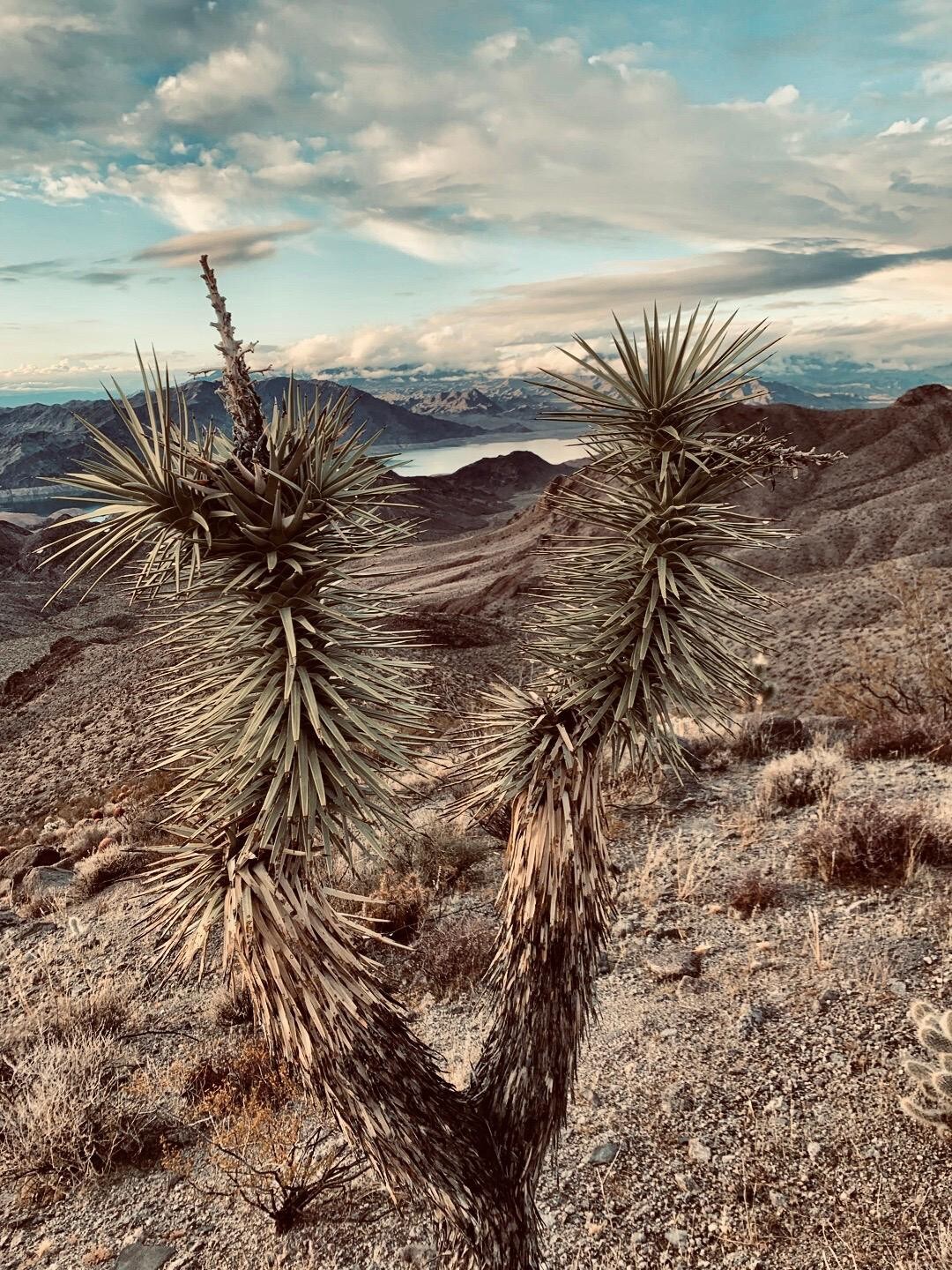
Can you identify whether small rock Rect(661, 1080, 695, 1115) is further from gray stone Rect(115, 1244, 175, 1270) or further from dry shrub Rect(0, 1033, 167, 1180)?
dry shrub Rect(0, 1033, 167, 1180)

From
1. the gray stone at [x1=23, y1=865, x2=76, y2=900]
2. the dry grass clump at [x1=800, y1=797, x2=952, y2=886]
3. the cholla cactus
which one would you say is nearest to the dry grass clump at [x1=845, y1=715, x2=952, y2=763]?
the dry grass clump at [x1=800, y1=797, x2=952, y2=886]

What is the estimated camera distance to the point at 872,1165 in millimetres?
4059

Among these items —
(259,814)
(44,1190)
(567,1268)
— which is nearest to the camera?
(259,814)

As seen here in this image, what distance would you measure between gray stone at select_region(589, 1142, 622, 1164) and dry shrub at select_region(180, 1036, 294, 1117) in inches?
87.5

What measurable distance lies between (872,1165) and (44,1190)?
5.05m

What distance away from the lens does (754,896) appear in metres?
6.56

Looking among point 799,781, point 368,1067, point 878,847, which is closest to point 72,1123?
point 368,1067

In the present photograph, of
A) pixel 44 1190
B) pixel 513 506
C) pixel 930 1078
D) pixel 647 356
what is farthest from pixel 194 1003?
pixel 513 506

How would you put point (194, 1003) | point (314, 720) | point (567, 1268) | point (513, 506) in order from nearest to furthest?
point (314, 720) → point (567, 1268) → point (194, 1003) → point (513, 506)

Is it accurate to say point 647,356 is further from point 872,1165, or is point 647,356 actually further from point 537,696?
point 872,1165

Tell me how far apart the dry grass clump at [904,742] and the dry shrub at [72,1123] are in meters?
8.53

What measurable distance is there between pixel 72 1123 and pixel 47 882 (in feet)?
22.5

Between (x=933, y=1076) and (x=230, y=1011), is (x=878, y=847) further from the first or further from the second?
(x=230, y=1011)

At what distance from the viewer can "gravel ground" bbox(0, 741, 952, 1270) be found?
3928 mm
